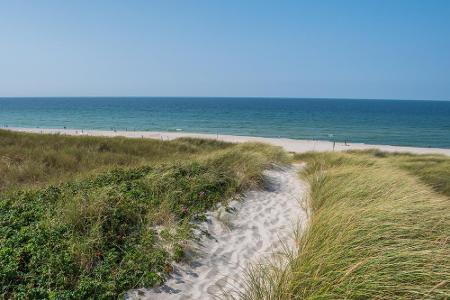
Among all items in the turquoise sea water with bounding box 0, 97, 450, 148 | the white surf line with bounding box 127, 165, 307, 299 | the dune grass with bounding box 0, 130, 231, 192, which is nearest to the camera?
the white surf line with bounding box 127, 165, 307, 299

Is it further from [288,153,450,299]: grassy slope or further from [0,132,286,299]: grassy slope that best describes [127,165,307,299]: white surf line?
[288,153,450,299]: grassy slope

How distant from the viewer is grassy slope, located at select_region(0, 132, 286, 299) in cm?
407

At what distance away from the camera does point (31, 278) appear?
403 cm

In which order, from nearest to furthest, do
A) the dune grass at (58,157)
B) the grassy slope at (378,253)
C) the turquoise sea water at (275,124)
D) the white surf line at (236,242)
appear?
the grassy slope at (378,253), the white surf line at (236,242), the dune grass at (58,157), the turquoise sea water at (275,124)

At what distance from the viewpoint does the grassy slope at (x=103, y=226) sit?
407 cm

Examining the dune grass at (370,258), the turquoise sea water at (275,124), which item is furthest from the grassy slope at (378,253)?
the turquoise sea water at (275,124)

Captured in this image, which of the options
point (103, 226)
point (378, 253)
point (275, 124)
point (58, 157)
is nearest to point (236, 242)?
point (103, 226)

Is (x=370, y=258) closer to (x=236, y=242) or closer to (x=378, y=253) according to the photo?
(x=378, y=253)

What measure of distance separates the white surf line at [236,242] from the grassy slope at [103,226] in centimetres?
28

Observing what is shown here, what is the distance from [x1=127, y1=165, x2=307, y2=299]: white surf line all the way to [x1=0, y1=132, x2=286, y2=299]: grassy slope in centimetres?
28

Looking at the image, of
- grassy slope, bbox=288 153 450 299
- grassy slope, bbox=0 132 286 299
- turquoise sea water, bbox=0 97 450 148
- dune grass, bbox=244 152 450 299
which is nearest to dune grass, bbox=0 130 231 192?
grassy slope, bbox=0 132 286 299

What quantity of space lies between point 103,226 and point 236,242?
90.6 inches

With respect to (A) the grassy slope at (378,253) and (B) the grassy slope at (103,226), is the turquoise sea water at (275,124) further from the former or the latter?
(A) the grassy slope at (378,253)

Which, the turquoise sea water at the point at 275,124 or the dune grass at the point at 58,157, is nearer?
the dune grass at the point at 58,157
